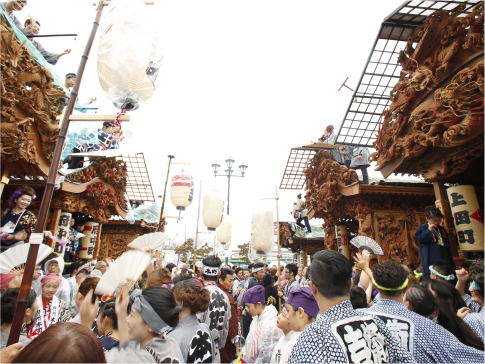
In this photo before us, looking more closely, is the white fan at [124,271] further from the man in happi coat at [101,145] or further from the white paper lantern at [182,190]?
the white paper lantern at [182,190]

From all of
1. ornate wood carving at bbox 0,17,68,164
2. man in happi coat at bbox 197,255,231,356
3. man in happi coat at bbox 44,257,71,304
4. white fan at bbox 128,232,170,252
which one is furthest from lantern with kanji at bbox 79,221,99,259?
man in happi coat at bbox 197,255,231,356

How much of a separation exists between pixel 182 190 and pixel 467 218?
7017 millimetres

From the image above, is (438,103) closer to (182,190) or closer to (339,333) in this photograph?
(339,333)

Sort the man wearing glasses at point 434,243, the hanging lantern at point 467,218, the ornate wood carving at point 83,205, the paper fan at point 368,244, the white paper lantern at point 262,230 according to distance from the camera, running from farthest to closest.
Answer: the white paper lantern at point 262,230, the ornate wood carving at point 83,205, the paper fan at point 368,244, the man wearing glasses at point 434,243, the hanging lantern at point 467,218

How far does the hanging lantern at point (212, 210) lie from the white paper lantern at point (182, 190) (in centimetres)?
58

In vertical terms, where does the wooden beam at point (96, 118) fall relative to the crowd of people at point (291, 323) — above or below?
above

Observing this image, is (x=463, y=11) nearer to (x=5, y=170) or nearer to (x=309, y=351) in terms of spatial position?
(x=309, y=351)

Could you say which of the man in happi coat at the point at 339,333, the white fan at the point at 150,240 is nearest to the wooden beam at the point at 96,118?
A: the white fan at the point at 150,240

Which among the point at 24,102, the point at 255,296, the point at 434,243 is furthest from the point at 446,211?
the point at 24,102

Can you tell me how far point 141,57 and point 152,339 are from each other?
254 centimetres

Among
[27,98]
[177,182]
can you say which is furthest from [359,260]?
[177,182]

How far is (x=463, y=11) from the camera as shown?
4.20 metres

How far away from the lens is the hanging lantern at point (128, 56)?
8.85 feet

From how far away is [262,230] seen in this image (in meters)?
7.60
